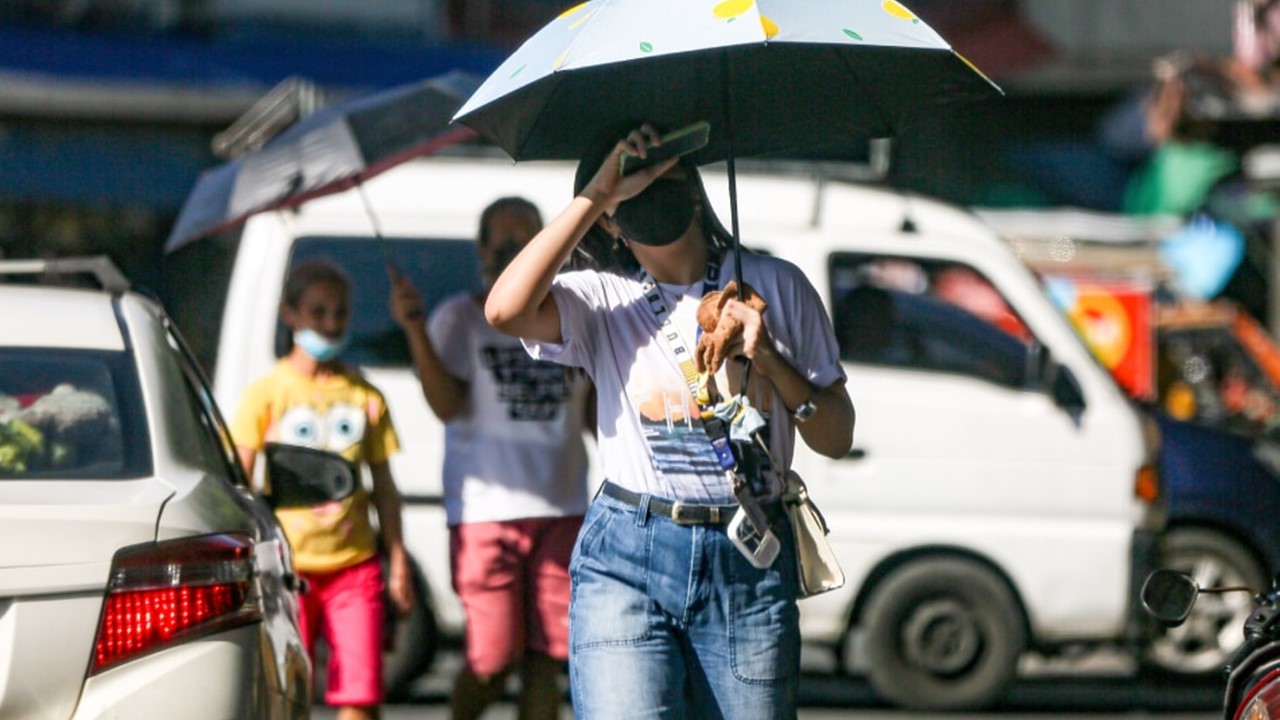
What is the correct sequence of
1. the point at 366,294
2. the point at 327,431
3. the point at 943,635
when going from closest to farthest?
1. the point at 327,431
2. the point at 366,294
3. the point at 943,635

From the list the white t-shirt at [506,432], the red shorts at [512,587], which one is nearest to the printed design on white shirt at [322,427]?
the white t-shirt at [506,432]

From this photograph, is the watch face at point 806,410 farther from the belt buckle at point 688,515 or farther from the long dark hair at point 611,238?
the long dark hair at point 611,238

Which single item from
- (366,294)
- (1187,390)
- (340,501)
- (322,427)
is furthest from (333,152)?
(1187,390)

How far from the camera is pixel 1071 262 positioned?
43.4 ft

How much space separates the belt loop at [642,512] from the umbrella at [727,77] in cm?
46

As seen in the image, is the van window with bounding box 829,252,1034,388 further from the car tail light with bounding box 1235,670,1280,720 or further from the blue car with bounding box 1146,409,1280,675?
the car tail light with bounding box 1235,670,1280,720

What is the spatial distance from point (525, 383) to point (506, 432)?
0.16 meters

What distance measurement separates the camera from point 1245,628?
3.34 m

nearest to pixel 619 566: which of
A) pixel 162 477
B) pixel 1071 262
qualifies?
pixel 162 477

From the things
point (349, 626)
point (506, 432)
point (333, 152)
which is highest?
point (333, 152)

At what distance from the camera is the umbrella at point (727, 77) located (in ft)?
10.9

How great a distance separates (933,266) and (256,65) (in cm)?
778

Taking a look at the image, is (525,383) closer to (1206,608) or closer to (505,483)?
(505,483)

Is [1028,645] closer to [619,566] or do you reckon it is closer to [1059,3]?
[619,566]
